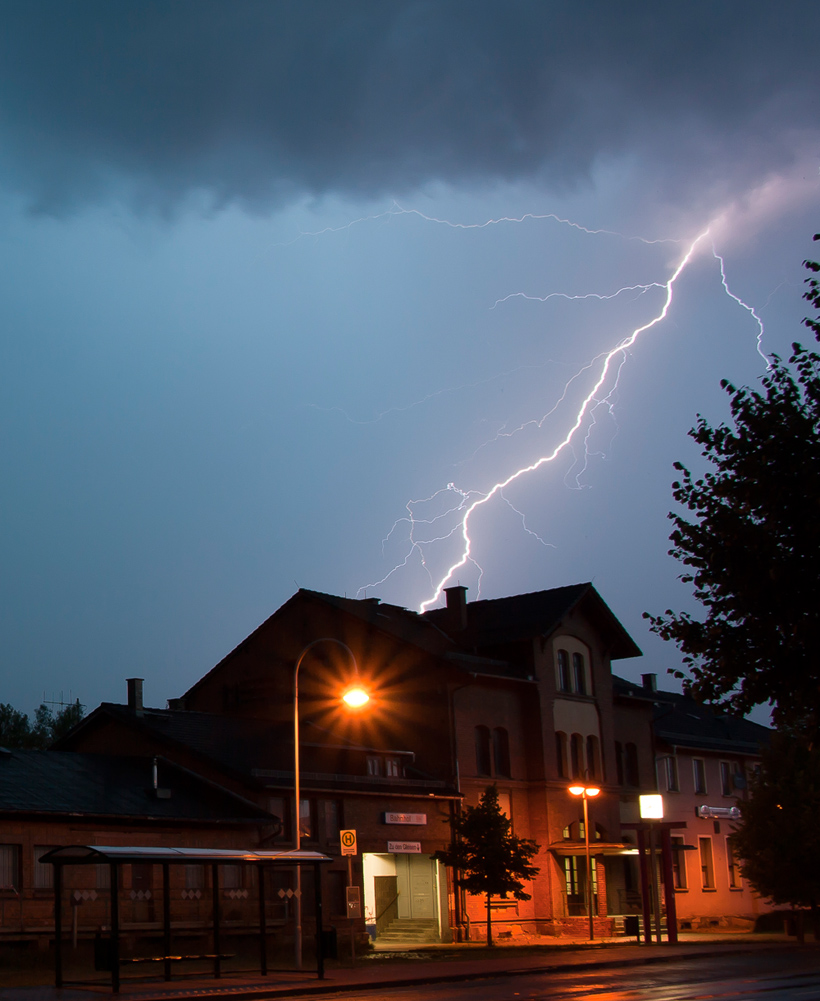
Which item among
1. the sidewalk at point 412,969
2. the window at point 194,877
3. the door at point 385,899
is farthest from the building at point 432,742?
the sidewalk at point 412,969

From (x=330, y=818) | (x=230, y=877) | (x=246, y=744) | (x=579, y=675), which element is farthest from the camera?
(x=579, y=675)

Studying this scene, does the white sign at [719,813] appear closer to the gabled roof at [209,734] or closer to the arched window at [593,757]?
the arched window at [593,757]

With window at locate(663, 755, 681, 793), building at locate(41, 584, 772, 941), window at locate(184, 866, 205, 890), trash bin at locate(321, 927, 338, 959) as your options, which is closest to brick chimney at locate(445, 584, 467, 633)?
building at locate(41, 584, 772, 941)

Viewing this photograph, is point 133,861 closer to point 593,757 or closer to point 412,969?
point 412,969

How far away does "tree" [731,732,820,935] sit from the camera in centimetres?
4269

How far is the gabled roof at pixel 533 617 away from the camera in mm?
51219

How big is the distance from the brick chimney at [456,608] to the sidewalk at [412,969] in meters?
15.2

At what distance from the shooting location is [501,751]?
49.4 metres

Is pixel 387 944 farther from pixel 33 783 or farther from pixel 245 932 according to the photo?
pixel 33 783

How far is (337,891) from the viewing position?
131 ft

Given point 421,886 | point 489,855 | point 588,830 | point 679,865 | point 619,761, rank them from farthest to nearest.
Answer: point 679,865 → point 619,761 → point 588,830 → point 421,886 → point 489,855

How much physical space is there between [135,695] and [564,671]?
61.9 ft

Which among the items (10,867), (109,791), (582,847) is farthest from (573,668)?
(10,867)

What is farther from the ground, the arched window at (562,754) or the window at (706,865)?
the arched window at (562,754)
